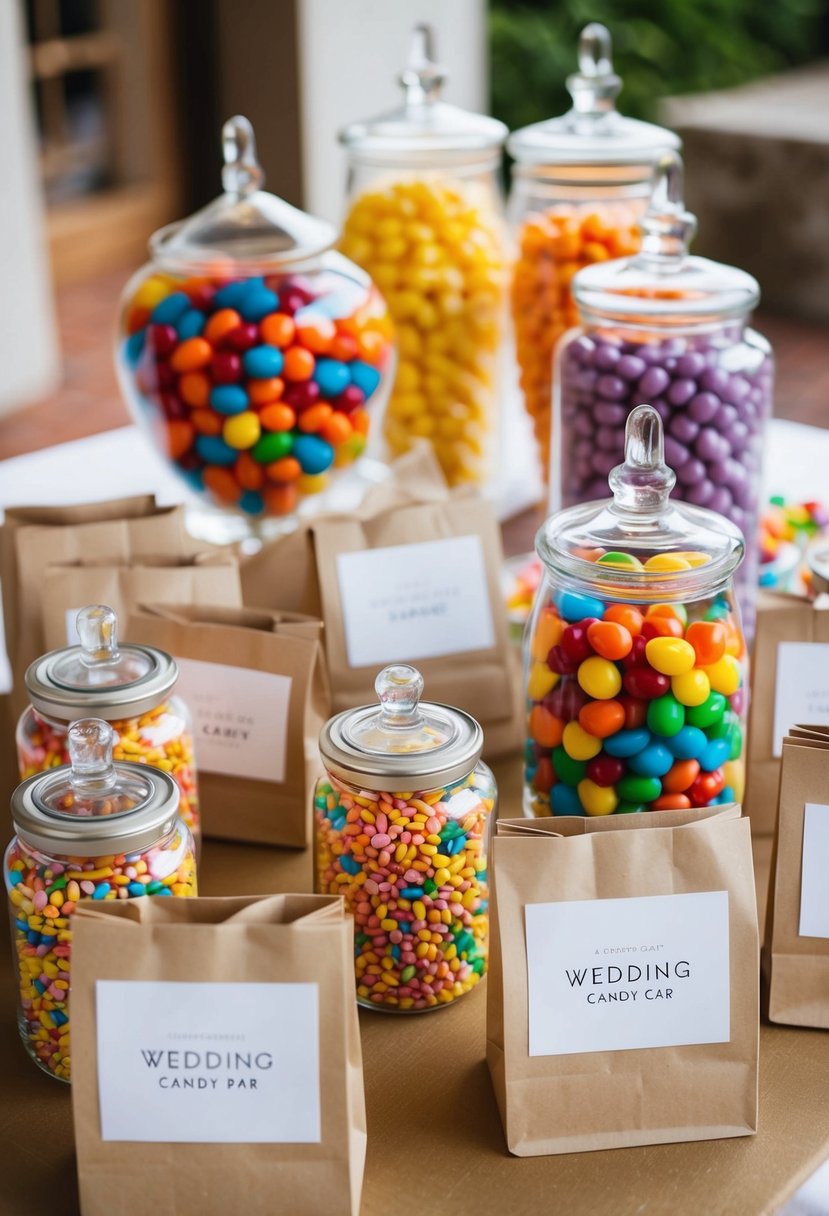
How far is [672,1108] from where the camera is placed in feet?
2.83

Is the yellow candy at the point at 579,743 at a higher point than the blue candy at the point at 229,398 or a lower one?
lower

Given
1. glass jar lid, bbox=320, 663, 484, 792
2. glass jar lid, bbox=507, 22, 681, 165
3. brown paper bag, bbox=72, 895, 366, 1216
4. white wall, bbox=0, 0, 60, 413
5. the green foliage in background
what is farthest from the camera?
the green foliage in background

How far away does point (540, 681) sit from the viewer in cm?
106

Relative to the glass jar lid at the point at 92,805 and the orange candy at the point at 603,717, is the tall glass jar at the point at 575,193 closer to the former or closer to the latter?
the orange candy at the point at 603,717

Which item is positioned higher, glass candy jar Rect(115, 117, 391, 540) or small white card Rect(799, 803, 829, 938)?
glass candy jar Rect(115, 117, 391, 540)

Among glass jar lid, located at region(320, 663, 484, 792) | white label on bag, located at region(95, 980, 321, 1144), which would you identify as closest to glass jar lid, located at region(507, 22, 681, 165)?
glass jar lid, located at region(320, 663, 484, 792)

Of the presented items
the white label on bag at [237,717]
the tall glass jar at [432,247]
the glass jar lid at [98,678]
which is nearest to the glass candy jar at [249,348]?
the tall glass jar at [432,247]

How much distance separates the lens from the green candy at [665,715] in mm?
981

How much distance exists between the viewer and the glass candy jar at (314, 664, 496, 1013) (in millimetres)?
907

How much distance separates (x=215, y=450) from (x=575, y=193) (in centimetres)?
54

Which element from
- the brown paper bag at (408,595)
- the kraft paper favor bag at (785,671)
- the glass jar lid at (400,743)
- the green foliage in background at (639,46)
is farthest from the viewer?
the green foliage in background at (639,46)

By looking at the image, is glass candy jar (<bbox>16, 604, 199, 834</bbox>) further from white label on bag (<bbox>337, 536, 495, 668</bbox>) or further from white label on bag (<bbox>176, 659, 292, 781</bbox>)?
white label on bag (<bbox>337, 536, 495, 668</bbox>)

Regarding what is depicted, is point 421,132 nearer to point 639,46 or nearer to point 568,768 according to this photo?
point 568,768

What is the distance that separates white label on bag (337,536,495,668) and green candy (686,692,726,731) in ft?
1.07
